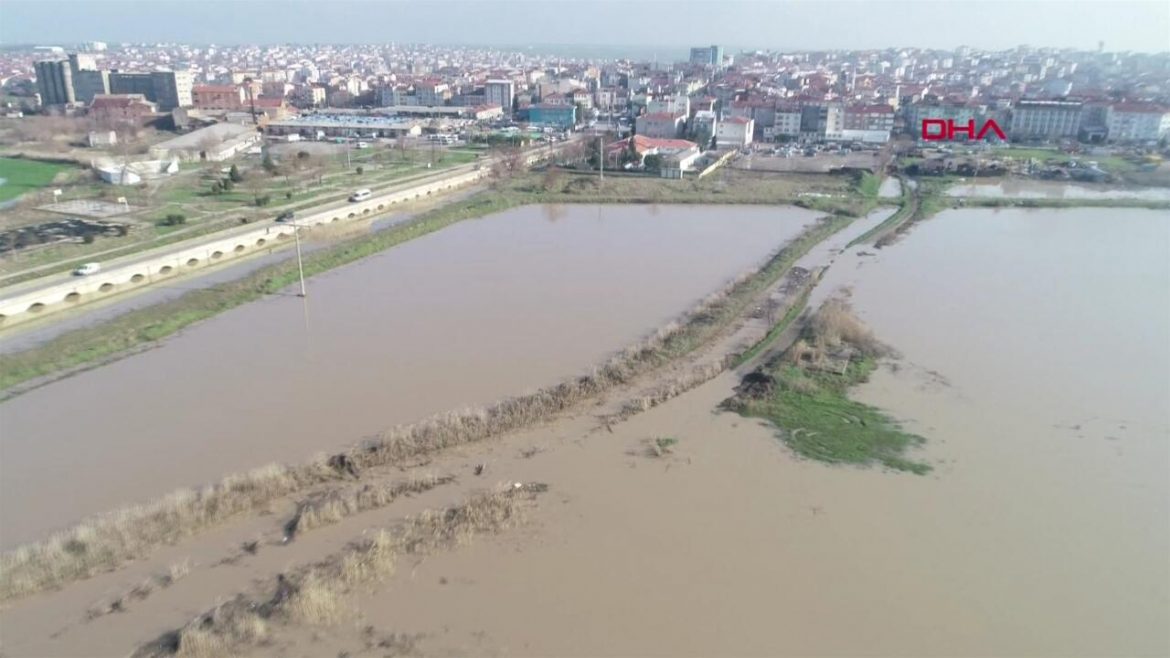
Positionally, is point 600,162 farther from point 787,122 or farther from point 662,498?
point 662,498

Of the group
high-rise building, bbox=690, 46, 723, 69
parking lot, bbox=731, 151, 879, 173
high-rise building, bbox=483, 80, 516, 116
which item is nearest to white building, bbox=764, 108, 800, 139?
parking lot, bbox=731, 151, 879, 173

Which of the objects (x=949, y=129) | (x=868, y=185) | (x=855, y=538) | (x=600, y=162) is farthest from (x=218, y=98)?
(x=855, y=538)

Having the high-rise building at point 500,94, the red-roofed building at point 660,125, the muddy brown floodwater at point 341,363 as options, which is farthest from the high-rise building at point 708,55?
the muddy brown floodwater at point 341,363

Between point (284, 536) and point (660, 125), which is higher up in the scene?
point (660, 125)

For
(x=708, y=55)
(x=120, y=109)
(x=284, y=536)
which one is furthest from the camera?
(x=708, y=55)

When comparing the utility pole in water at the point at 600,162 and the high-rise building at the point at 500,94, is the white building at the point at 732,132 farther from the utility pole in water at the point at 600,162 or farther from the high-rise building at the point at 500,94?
the high-rise building at the point at 500,94

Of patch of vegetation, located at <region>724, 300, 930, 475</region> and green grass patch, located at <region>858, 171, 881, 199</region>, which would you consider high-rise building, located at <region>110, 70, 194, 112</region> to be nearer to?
green grass patch, located at <region>858, 171, 881, 199</region>
